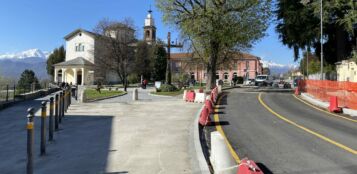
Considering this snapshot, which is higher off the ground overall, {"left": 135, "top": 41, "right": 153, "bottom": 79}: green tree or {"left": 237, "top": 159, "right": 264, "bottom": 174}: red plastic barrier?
{"left": 135, "top": 41, "right": 153, "bottom": 79}: green tree

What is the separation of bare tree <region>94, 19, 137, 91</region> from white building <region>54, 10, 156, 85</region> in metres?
1.41

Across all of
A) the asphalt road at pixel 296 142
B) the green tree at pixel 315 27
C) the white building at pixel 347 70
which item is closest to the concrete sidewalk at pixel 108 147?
the asphalt road at pixel 296 142

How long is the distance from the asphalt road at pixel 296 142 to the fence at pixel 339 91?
378 centimetres

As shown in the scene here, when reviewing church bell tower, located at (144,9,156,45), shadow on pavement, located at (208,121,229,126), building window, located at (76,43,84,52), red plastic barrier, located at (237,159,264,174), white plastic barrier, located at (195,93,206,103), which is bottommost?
shadow on pavement, located at (208,121,229,126)

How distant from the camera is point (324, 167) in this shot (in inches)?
326

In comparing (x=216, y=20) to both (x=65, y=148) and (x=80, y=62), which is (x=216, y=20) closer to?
(x=65, y=148)

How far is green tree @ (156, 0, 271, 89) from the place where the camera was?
3747 centimetres

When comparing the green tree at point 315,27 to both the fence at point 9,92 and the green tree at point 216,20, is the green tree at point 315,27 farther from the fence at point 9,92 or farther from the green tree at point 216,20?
the fence at point 9,92

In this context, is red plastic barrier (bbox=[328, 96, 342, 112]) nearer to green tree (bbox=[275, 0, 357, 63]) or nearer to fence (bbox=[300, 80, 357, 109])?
fence (bbox=[300, 80, 357, 109])

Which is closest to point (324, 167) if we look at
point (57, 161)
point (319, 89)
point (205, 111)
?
point (57, 161)

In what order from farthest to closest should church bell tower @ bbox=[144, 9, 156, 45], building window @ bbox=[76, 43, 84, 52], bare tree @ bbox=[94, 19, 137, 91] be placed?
church bell tower @ bbox=[144, 9, 156, 45]
building window @ bbox=[76, 43, 84, 52]
bare tree @ bbox=[94, 19, 137, 91]

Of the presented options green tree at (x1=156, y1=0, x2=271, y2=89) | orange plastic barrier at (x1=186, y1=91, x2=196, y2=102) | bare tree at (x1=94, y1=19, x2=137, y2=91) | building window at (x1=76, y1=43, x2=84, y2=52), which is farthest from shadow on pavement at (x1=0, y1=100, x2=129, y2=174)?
building window at (x1=76, y1=43, x2=84, y2=52)

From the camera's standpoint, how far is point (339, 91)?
74.7ft

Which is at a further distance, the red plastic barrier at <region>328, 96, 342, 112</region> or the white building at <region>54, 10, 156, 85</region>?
the white building at <region>54, 10, 156, 85</region>
